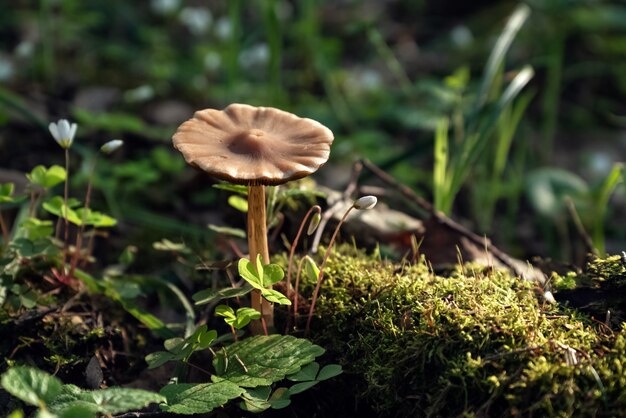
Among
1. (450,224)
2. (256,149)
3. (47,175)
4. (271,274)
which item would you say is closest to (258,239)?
(271,274)

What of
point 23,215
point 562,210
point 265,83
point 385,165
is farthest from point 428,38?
point 23,215

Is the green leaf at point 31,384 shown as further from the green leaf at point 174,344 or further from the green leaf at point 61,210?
the green leaf at point 61,210

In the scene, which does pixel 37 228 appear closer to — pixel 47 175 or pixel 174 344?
pixel 47 175

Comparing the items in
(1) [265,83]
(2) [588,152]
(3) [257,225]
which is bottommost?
(2) [588,152]

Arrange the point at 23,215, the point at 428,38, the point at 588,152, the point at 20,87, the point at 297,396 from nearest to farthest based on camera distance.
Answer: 1. the point at 297,396
2. the point at 23,215
3. the point at 20,87
4. the point at 588,152
5. the point at 428,38

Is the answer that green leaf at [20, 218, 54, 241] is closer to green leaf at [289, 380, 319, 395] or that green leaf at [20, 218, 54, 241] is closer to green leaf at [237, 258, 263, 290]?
green leaf at [237, 258, 263, 290]

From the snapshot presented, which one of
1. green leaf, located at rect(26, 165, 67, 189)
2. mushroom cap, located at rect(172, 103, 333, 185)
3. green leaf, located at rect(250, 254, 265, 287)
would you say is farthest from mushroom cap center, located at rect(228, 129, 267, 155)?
green leaf, located at rect(26, 165, 67, 189)

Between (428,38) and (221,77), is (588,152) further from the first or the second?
(221,77)
